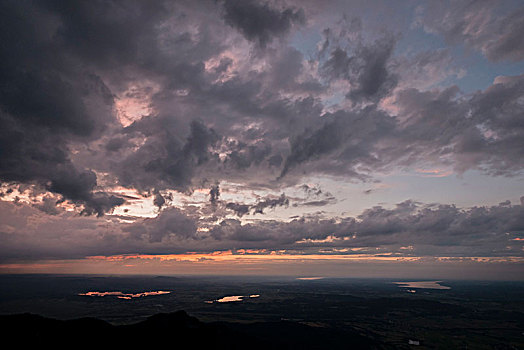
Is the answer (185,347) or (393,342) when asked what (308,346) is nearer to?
(393,342)

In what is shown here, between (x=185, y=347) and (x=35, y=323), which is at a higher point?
(x=35, y=323)

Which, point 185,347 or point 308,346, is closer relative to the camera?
point 185,347

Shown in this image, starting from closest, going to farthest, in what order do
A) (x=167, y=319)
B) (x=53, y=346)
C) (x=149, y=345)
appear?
(x=53, y=346) < (x=149, y=345) < (x=167, y=319)

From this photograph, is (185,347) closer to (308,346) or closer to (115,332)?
(115,332)

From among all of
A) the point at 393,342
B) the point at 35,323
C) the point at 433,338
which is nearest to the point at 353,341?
the point at 393,342

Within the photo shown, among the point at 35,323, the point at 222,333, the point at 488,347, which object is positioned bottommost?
the point at 488,347

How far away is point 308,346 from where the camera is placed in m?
160

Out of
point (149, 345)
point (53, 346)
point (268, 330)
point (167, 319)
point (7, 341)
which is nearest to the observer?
point (7, 341)

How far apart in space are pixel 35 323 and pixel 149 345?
36297mm

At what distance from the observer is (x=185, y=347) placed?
10331 cm

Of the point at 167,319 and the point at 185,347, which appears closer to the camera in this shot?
the point at 185,347

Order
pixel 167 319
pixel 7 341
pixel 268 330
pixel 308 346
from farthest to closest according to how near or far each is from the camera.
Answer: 1. pixel 268 330
2. pixel 308 346
3. pixel 167 319
4. pixel 7 341

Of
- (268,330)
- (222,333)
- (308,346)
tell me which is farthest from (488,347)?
(222,333)

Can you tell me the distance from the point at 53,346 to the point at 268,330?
13295 centimetres
